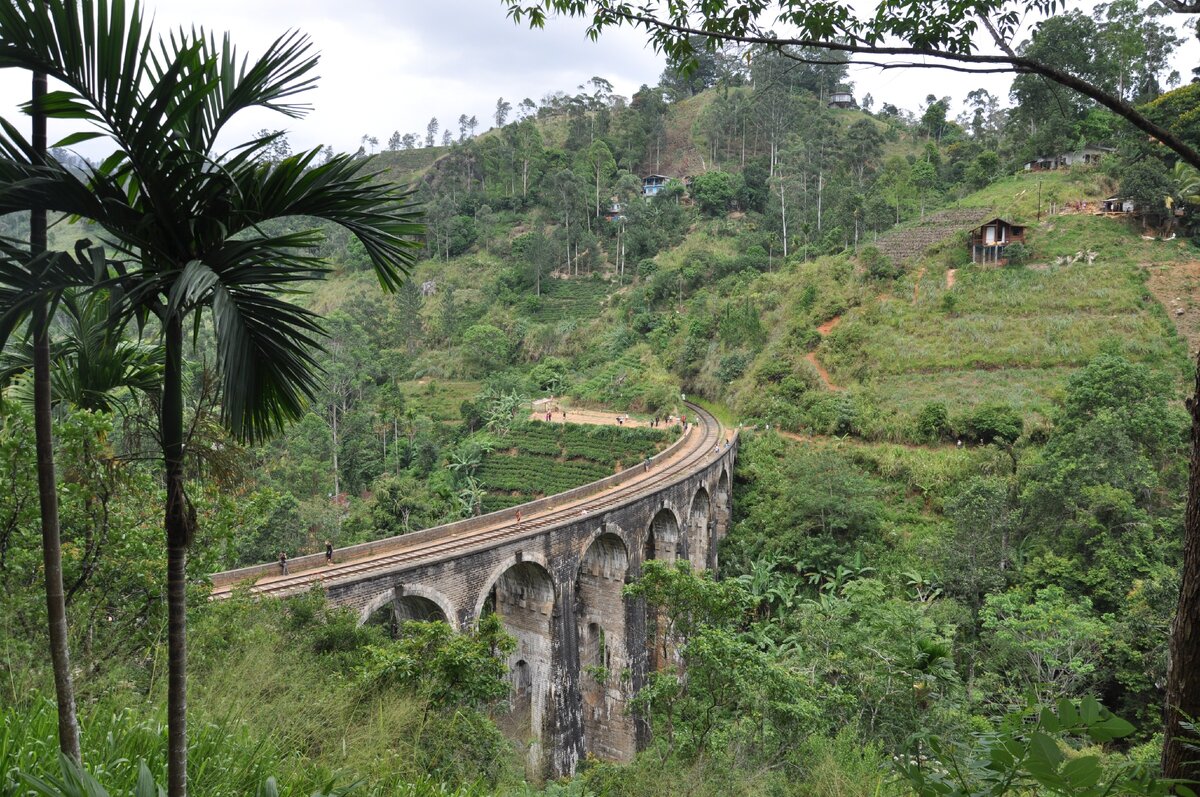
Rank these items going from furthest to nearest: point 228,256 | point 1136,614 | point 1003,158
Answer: point 1003,158, point 1136,614, point 228,256

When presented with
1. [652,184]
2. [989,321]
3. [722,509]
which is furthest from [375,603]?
[652,184]

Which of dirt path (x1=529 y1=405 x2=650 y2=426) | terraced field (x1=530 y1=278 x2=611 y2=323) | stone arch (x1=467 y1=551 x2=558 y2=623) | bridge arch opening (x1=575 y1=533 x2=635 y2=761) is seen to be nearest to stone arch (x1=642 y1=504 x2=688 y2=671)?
bridge arch opening (x1=575 y1=533 x2=635 y2=761)

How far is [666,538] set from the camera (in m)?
23.3

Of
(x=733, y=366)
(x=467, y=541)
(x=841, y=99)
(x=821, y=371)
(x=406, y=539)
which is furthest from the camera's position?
(x=841, y=99)

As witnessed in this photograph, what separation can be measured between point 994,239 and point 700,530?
21.3 metres

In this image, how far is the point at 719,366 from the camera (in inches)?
1453

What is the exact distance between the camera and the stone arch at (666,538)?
22.6 meters

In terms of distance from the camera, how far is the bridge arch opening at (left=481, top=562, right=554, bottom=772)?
17.1 metres

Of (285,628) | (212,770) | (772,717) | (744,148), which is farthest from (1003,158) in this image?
(212,770)

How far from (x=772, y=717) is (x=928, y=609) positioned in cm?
732

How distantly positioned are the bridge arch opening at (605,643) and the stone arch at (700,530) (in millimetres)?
4737

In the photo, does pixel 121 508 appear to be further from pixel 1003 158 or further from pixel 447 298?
pixel 1003 158

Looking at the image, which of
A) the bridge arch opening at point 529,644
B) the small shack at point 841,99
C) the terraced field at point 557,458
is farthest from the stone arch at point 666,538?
the small shack at point 841,99

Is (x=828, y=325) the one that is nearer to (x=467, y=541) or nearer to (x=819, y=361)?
(x=819, y=361)
